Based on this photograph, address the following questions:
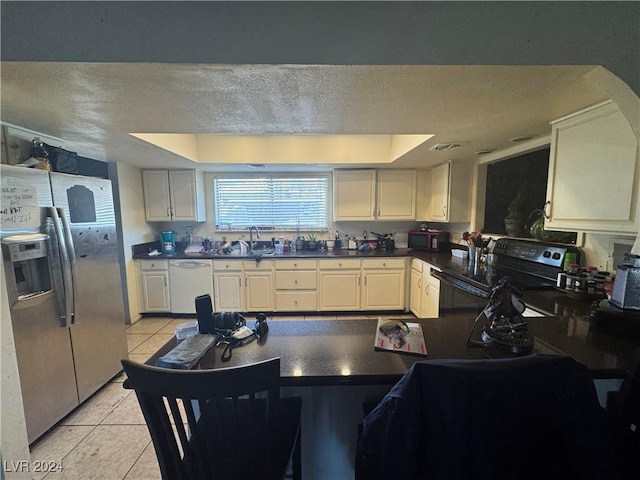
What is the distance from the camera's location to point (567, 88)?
124 cm

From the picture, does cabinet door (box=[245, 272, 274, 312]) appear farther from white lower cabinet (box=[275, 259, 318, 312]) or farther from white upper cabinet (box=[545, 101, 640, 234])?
white upper cabinet (box=[545, 101, 640, 234])

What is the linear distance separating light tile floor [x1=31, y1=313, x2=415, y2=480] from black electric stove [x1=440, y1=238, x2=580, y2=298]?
2557mm

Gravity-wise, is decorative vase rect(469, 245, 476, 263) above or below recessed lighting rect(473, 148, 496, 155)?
below

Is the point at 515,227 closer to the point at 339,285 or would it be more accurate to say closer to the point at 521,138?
the point at 521,138

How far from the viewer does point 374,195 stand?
3.79 meters

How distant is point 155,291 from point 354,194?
3.16 meters

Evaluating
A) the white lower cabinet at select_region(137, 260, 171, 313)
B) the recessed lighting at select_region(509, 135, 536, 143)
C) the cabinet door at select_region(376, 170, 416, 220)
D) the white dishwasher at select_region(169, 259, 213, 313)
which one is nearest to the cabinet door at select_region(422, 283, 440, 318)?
the cabinet door at select_region(376, 170, 416, 220)

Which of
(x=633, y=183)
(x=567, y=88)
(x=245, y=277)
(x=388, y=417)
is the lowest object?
(x=245, y=277)

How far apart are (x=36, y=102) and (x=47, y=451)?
7.11ft

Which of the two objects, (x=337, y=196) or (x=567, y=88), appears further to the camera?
(x=337, y=196)

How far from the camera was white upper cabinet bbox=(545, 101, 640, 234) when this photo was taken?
1.33 meters

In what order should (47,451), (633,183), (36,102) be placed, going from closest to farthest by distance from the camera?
1. (633,183)
2. (36,102)
3. (47,451)

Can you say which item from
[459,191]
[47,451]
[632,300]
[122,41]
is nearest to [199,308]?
[122,41]

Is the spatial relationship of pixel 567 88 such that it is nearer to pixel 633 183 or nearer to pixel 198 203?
pixel 633 183
